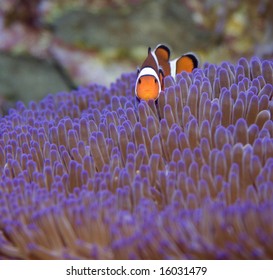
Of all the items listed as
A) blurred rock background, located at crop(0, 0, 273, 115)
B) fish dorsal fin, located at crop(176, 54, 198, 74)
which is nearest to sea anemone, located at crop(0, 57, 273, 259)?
fish dorsal fin, located at crop(176, 54, 198, 74)

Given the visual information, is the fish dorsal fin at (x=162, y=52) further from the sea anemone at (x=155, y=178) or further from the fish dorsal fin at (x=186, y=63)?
the sea anemone at (x=155, y=178)

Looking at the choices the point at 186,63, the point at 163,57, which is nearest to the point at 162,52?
the point at 163,57

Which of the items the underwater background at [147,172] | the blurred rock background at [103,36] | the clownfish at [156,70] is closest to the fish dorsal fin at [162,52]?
the clownfish at [156,70]

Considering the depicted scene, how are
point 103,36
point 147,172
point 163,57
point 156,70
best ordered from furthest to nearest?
point 103,36, point 163,57, point 156,70, point 147,172

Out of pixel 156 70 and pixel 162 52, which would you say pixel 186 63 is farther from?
pixel 156 70

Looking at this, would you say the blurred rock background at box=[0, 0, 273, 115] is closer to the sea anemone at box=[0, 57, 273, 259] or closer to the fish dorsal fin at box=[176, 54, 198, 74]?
the fish dorsal fin at box=[176, 54, 198, 74]

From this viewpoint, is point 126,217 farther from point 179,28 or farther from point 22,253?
point 179,28
